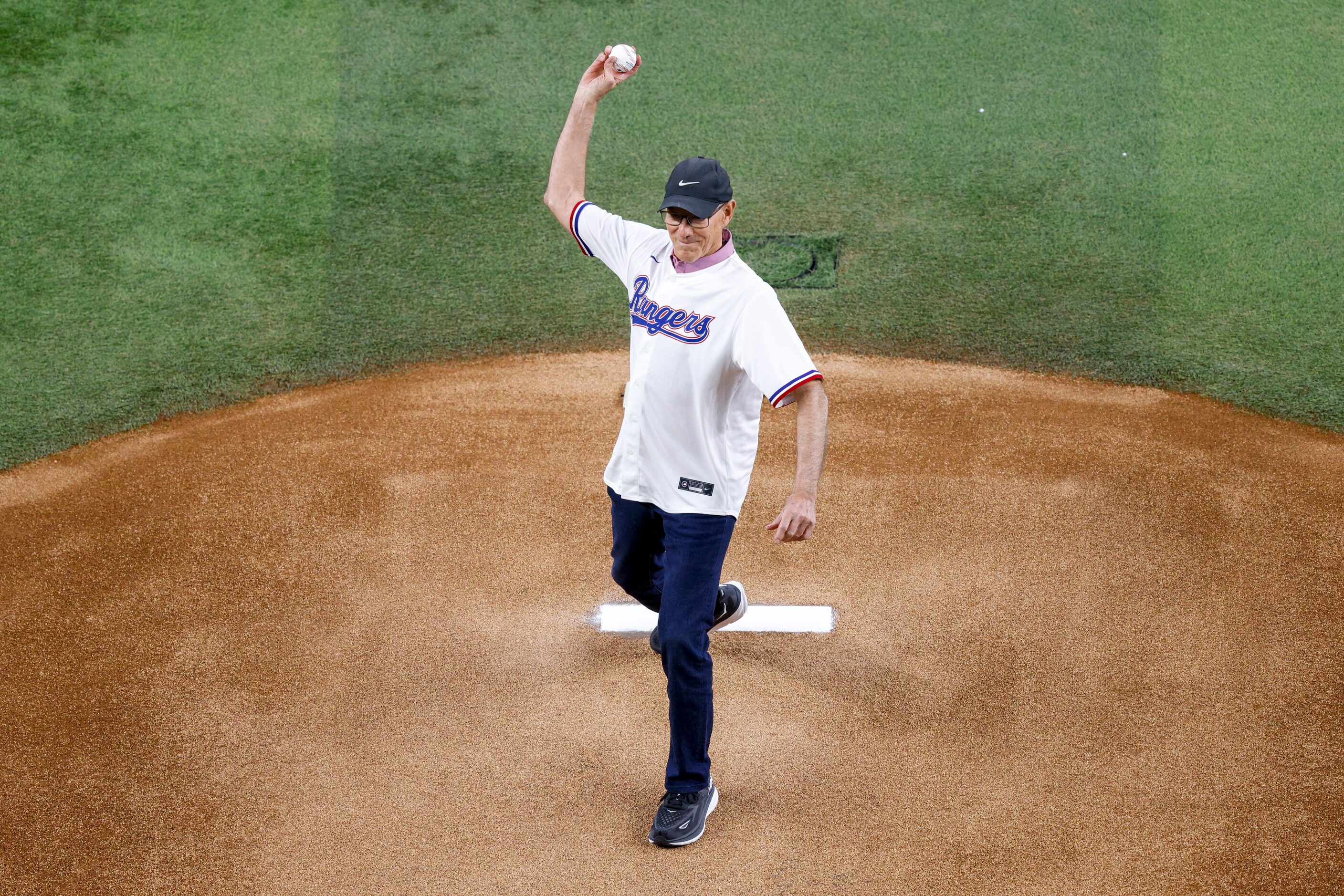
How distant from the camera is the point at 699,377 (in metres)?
3.43

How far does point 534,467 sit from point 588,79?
2.02 m

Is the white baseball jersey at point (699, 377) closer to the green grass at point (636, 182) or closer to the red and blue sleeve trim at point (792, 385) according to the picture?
the red and blue sleeve trim at point (792, 385)

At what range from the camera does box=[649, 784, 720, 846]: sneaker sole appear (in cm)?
359

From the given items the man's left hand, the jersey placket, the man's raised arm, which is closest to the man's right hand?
the man's raised arm

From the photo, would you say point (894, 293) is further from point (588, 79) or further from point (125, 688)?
point (125, 688)

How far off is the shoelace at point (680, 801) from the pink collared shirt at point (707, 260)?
5.26ft

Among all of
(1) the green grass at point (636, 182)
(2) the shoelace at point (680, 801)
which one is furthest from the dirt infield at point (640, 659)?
(1) the green grass at point (636, 182)

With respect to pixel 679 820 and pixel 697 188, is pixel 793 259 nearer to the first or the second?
pixel 697 188

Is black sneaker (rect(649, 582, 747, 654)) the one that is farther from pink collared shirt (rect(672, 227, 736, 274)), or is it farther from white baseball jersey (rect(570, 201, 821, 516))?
pink collared shirt (rect(672, 227, 736, 274))

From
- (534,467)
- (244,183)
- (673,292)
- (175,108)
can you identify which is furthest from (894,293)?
(175,108)

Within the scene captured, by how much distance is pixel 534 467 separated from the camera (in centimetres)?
534

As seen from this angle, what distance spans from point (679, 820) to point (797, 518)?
1061mm

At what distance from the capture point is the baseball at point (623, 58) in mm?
3688

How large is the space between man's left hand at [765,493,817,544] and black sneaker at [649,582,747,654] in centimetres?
89
